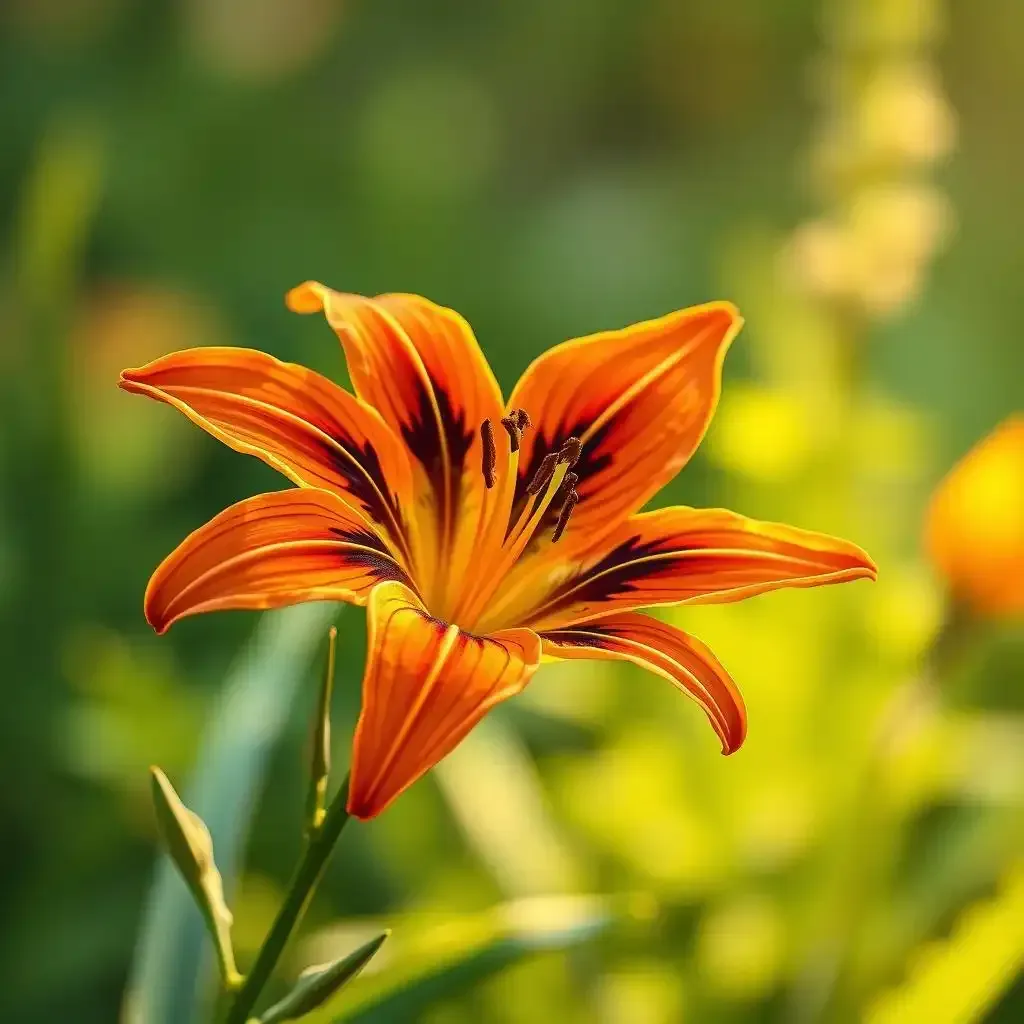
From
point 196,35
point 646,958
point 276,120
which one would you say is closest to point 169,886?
point 646,958

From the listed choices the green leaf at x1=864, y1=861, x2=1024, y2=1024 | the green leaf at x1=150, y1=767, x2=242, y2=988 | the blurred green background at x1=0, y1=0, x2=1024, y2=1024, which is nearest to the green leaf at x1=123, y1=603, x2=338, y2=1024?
the blurred green background at x1=0, y1=0, x2=1024, y2=1024

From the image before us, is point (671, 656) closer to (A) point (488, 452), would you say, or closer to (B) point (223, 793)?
(A) point (488, 452)

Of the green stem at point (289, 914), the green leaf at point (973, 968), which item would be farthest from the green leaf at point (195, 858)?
the green leaf at point (973, 968)

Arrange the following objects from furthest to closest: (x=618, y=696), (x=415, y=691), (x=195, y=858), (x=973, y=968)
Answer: (x=618, y=696) < (x=973, y=968) < (x=195, y=858) < (x=415, y=691)

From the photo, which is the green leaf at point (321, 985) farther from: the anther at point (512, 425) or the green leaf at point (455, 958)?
the anther at point (512, 425)

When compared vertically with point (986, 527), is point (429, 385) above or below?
above

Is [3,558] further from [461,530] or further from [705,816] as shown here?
[461,530]

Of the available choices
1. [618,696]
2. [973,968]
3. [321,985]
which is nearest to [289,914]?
[321,985]
